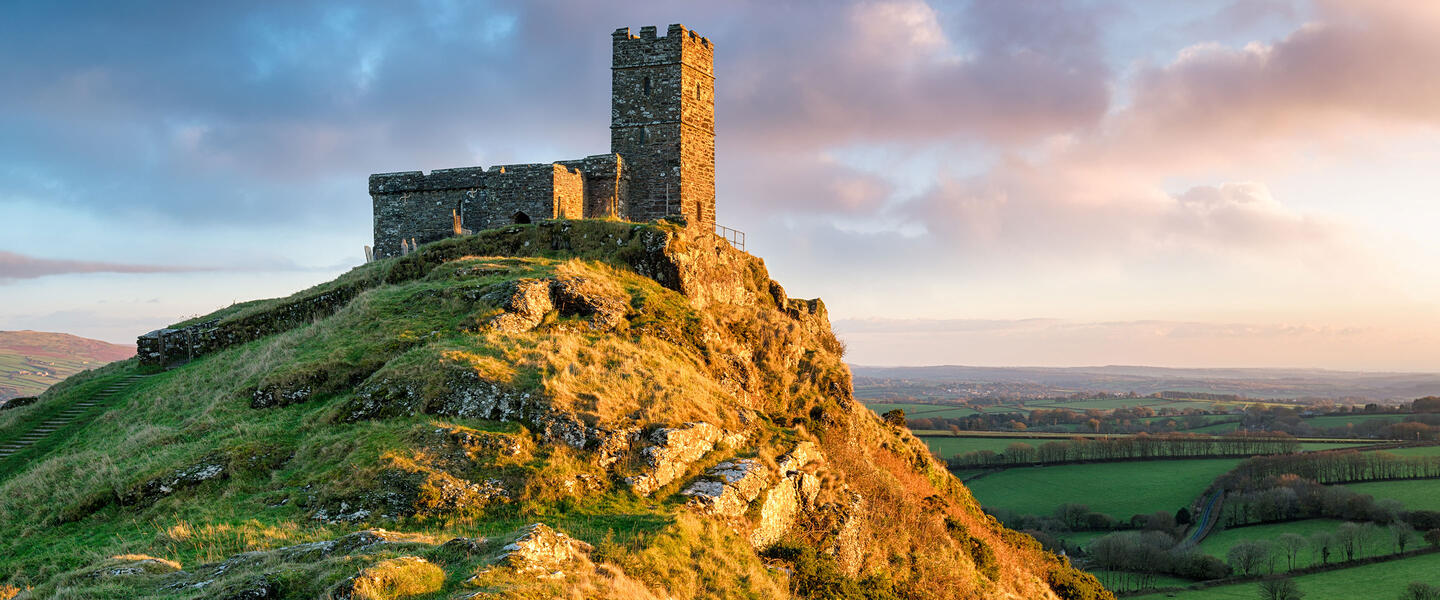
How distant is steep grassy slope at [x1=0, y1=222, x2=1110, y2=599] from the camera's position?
42.0 ft

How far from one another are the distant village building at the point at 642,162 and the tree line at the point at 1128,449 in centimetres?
9618

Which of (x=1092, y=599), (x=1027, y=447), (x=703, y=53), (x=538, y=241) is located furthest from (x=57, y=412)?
(x=1027, y=447)

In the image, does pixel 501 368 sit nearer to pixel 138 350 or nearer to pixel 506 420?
pixel 506 420

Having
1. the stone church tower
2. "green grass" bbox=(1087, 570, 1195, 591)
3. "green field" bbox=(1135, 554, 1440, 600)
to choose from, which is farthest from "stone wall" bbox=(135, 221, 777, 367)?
"green grass" bbox=(1087, 570, 1195, 591)

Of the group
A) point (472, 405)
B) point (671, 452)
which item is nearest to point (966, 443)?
point (671, 452)

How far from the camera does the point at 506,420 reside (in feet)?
63.5

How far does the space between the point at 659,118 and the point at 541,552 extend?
106 ft

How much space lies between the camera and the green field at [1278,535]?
8538 centimetres

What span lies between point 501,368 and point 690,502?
659 centimetres

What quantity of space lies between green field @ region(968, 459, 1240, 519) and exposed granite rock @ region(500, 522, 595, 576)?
100062 mm

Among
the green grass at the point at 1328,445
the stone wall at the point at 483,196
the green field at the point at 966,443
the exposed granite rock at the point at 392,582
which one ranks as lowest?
the green field at the point at 966,443

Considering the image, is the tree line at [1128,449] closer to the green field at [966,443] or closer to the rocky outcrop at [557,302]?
the green field at [966,443]

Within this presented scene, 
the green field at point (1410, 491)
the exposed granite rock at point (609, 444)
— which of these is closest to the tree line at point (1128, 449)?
the green field at point (1410, 491)

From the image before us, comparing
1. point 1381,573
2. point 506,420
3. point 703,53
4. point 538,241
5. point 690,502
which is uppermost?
point 703,53
